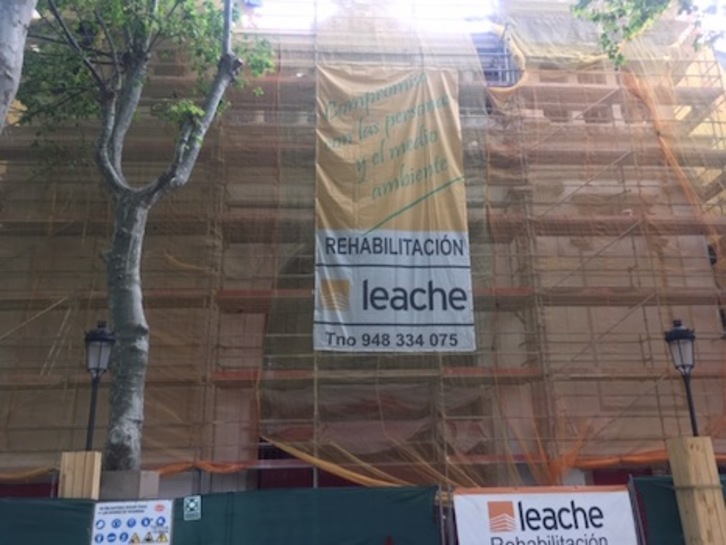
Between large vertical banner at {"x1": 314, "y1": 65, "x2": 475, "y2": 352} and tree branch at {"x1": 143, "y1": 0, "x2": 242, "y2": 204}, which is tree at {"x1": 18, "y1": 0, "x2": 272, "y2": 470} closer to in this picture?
tree branch at {"x1": 143, "y1": 0, "x2": 242, "y2": 204}

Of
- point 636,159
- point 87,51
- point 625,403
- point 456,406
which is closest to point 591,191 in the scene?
point 636,159

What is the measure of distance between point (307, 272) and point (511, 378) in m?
4.02

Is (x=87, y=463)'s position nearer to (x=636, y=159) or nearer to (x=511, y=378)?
(x=511, y=378)

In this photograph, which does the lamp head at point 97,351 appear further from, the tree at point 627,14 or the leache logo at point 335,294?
the tree at point 627,14

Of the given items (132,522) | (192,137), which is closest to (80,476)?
(132,522)

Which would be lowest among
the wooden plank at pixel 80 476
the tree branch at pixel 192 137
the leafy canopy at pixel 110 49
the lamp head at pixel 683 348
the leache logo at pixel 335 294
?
the wooden plank at pixel 80 476

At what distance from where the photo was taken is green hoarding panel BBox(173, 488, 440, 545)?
7621mm

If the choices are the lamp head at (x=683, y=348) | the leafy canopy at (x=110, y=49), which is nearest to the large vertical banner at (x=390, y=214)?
the leafy canopy at (x=110, y=49)

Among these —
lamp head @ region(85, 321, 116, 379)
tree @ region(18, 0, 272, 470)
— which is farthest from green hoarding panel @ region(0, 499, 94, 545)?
lamp head @ region(85, 321, 116, 379)

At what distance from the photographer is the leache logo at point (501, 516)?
7859mm

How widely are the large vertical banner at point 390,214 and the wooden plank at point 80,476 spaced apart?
14.2 feet

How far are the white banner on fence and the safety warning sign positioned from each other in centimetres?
305

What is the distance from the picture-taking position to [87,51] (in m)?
12.5

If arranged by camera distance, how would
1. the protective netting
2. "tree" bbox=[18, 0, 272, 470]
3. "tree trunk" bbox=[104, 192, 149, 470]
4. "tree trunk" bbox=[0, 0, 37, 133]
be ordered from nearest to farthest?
"tree trunk" bbox=[0, 0, 37, 133] < "tree trunk" bbox=[104, 192, 149, 470] < "tree" bbox=[18, 0, 272, 470] < the protective netting
